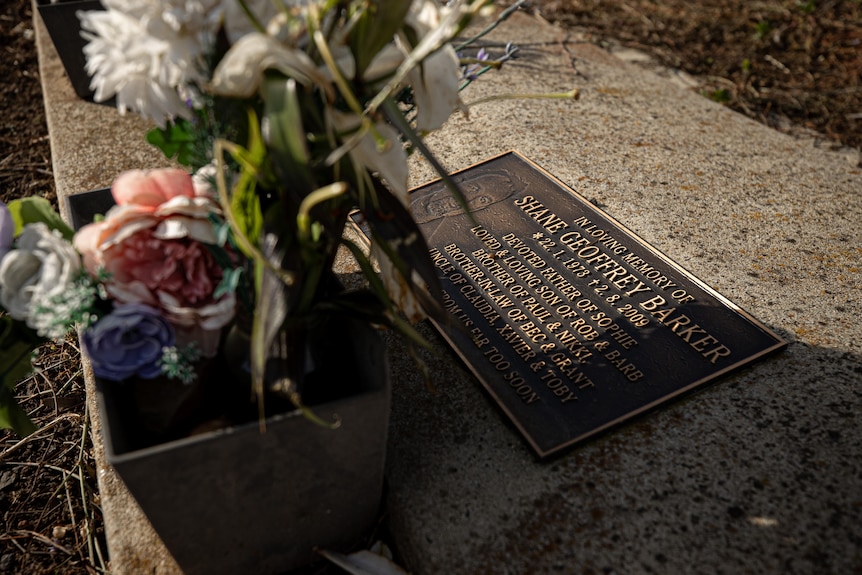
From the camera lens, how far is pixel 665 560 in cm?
148

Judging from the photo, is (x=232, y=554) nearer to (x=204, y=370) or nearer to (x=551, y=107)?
(x=204, y=370)

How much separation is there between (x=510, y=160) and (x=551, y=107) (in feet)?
1.78

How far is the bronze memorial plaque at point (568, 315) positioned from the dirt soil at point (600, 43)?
1207 millimetres

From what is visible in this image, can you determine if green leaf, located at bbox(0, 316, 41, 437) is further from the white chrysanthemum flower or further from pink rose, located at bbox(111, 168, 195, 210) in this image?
the white chrysanthemum flower

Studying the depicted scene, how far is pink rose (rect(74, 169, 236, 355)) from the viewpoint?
Answer: 49.1 inches

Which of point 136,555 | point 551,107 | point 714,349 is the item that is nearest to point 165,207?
point 136,555

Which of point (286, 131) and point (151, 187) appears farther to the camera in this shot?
point (151, 187)

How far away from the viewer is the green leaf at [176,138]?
1324 mm

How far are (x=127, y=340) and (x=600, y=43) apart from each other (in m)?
3.44

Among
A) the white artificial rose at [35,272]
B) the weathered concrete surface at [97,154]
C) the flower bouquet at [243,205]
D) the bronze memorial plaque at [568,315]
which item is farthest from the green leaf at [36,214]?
the bronze memorial plaque at [568,315]

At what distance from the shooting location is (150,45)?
42.8 inches

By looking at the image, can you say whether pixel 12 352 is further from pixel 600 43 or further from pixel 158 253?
pixel 600 43

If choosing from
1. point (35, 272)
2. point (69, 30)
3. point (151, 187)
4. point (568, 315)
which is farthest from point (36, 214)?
point (69, 30)

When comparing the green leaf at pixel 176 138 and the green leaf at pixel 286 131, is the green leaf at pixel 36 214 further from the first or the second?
the green leaf at pixel 286 131
